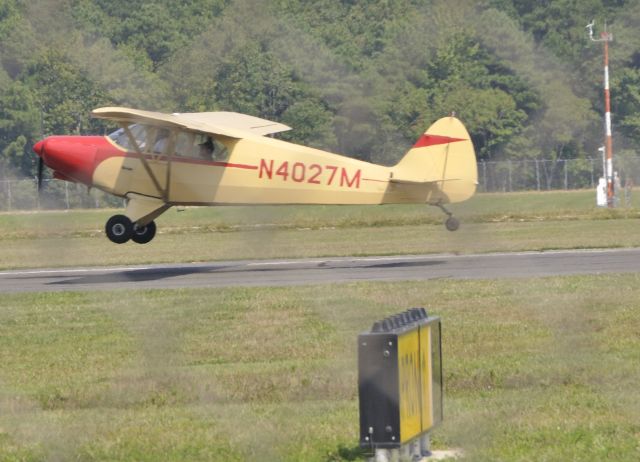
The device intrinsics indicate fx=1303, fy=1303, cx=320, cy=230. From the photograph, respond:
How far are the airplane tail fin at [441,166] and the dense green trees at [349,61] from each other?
17.7 ft

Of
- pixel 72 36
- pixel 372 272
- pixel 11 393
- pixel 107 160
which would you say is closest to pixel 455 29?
pixel 72 36

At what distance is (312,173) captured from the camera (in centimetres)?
2042

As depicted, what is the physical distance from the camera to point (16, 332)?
40.2ft

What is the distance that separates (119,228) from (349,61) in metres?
13.6

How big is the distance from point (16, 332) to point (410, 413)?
260 inches

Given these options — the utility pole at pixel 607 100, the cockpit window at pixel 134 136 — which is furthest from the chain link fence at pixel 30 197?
the cockpit window at pixel 134 136

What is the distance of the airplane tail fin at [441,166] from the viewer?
16.0 m

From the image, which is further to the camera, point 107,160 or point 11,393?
point 107,160

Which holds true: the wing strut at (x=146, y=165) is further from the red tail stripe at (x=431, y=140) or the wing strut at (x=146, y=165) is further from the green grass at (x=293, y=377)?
the green grass at (x=293, y=377)

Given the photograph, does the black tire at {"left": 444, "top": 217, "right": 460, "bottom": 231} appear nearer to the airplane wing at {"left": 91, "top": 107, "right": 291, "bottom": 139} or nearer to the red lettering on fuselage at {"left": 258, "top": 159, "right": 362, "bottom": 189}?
the red lettering on fuselage at {"left": 258, "top": 159, "right": 362, "bottom": 189}

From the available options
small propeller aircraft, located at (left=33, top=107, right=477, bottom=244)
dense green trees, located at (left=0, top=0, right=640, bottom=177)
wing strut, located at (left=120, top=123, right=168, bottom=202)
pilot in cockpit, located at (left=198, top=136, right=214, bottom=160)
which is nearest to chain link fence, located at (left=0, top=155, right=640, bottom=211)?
dense green trees, located at (left=0, top=0, right=640, bottom=177)

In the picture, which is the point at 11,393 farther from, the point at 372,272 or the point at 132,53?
the point at 372,272

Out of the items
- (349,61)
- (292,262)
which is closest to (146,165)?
→ (292,262)

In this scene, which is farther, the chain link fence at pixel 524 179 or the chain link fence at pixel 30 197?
the chain link fence at pixel 30 197
